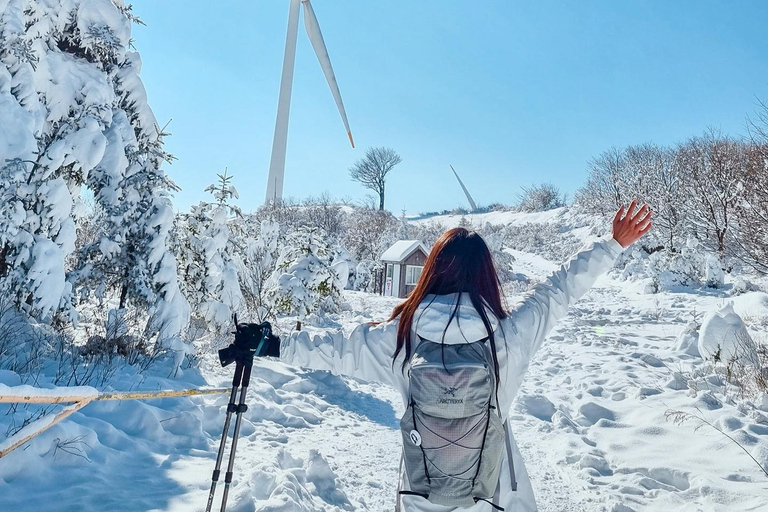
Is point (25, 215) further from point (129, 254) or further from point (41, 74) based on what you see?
point (41, 74)

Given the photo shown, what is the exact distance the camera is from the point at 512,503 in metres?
1.92

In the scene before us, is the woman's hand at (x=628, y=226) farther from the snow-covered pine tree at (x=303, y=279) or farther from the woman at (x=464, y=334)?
the snow-covered pine tree at (x=303, y=279)

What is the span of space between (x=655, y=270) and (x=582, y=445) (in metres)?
19.3

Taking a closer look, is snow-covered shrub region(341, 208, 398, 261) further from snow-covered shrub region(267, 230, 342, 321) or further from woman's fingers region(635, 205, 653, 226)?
woman's fingers region(635, 205, 653, 226)

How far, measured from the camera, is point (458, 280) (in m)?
1.92

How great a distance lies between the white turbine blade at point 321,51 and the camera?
65.8 ft

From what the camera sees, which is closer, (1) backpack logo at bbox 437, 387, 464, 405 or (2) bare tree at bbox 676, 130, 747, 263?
(1) backpack logo at bbox 437, 387, 464, 405

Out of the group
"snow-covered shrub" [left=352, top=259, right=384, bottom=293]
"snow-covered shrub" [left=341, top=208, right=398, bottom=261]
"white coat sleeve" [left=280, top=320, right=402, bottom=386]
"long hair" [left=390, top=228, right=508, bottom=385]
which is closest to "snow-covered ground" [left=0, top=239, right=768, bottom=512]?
"white coat sleeve" [left=280, top=320, right=402, bottom=386]

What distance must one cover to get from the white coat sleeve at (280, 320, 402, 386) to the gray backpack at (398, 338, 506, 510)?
0.27 metres

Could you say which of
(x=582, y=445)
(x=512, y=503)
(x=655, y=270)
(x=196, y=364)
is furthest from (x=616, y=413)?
(x=655, y=270)

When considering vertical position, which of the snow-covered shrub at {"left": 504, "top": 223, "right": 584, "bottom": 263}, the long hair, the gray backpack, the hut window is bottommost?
the gray backpack

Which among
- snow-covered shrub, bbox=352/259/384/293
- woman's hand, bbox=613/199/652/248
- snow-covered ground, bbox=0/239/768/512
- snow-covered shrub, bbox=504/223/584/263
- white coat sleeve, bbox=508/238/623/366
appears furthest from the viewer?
snow-covered shrub, bbox=504/223/584/263

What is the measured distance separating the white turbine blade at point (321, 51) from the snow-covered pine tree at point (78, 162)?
41.4 ft

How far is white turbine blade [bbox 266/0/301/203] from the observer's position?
23281 mm
